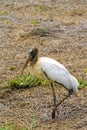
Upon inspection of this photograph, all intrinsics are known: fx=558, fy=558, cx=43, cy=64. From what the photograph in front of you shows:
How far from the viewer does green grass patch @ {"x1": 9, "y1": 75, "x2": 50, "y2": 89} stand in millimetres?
8672

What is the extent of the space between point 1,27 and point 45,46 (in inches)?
77.6

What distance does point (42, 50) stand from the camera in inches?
440

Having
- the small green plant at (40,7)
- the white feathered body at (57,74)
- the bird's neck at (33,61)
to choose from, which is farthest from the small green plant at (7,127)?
the small green plant at (40,7)

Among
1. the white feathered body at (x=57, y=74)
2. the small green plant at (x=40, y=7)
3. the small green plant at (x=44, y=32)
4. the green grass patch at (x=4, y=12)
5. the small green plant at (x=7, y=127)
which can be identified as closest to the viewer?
the small green plant at (x=7, y=127)

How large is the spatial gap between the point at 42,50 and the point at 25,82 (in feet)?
8.11

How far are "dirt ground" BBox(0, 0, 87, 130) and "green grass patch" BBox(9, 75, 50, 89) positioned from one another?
107 mm

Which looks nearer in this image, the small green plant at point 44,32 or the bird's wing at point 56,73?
the bird's wing at point 56,73

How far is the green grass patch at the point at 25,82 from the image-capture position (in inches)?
341

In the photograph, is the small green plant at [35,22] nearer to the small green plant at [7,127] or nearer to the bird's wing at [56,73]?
the bird's wing at [56,73]

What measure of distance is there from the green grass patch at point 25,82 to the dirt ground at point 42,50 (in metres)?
0.11

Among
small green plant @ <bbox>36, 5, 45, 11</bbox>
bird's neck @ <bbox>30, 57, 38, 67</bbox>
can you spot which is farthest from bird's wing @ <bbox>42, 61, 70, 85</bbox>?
small green plant @ <bbox>36, 5, 45, 11</bbox>

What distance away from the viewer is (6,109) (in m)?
7.76

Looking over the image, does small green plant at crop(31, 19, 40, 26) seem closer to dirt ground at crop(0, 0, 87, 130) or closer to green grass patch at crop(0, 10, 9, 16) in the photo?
dirt ground at crop(0, 0, 87, 130)

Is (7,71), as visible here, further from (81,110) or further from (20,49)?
(81,110)
